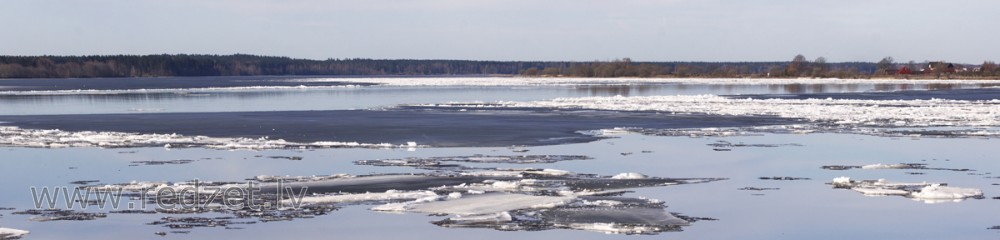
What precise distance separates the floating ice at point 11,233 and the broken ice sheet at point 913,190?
683 cm

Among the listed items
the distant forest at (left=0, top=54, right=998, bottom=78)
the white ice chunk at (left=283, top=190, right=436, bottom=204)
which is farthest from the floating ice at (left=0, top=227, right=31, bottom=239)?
the distant forest at (left=0, top=54, right=998, bottom=78)

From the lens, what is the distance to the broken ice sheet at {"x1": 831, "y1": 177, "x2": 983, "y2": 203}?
9992 millimetres

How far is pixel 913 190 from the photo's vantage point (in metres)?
10.5

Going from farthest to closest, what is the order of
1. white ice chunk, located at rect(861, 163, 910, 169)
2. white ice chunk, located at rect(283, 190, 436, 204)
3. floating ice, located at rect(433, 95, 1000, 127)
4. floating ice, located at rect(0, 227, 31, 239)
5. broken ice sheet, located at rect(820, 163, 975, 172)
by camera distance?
floating ice, located at rect(433, 95, 1000, 127) < white ice chunk, located at rect(861, 163, 910, 169) < broken ice sheet, located at rect(820, 163, 975, 172) < white ice chunk, located at rect(283, 190, 436, 204) < floating ice, located at rect(0, 227, 31, 239)

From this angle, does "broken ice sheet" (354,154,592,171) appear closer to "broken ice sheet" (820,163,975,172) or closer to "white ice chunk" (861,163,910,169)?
"broken ice sheet" (820,163,975,172)

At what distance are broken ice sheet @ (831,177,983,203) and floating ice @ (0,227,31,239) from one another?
683cm

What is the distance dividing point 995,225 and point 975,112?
56.3ft

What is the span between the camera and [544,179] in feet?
37.3

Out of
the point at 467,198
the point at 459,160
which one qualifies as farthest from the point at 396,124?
the point at 467,198

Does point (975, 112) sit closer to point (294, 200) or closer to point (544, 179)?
point (544, 179)

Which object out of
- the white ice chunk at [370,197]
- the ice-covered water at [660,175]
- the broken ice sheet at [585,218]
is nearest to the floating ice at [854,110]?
the ice-covered water at [660,175]

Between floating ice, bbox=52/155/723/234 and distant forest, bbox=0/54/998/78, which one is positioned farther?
distant forest, bbox=0/54/998/78

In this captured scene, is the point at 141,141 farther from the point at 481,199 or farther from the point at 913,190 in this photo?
the point at 913,190

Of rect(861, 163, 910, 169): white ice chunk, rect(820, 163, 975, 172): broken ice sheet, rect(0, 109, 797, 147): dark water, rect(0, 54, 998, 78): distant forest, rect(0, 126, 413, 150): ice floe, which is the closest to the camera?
rect(820, 163, 975, 172): broken ice sheet
